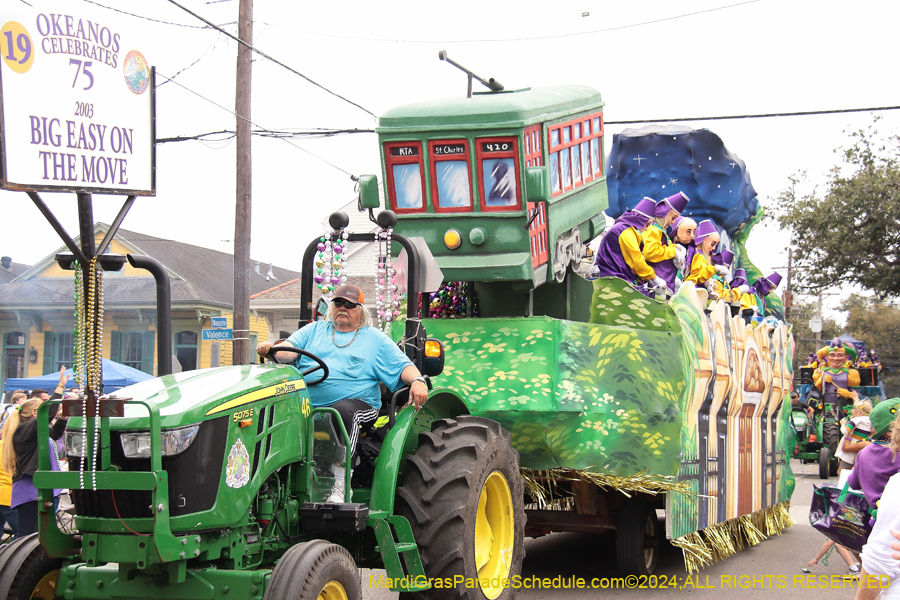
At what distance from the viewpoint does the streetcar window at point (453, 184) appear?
796 centimetres

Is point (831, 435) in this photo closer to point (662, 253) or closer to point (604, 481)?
point (662, 253)

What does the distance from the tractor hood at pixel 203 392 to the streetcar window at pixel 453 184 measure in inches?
127

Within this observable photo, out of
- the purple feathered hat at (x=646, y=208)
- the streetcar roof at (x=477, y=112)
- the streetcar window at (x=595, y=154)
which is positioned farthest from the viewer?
the purple feathered hat at (x=646, y=208)

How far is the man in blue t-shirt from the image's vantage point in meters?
5.46

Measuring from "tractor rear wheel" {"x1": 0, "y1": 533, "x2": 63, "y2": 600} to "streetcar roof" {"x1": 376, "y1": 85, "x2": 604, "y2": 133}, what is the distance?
452 cm

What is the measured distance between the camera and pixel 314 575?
4.30 m

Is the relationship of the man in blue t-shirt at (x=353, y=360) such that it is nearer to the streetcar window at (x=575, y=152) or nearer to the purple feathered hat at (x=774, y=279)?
the streetcar window at (x=575, y=152)

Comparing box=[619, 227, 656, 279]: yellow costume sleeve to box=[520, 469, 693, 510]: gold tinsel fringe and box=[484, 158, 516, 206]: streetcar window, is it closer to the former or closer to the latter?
box=[484, 158, 516, 206]: streetcar window

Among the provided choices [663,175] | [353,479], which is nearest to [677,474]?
[353,479]

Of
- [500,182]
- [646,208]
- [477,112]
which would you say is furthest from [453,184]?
[646,208]

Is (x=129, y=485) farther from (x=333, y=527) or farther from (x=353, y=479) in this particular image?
(x=353, y=479)

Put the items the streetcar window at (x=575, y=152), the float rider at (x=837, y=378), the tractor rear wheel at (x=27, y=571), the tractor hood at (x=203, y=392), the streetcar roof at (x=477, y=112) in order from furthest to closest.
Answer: the float rider at (x=837, y=378)
the streetcar window at (x=575, y=152)
the streetcar roof at (x=477, y=112)
the tractor rear wheel at (x=27, y=571)
the tractor hood at (x=203, y=392)

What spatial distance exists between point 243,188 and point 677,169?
6137mm

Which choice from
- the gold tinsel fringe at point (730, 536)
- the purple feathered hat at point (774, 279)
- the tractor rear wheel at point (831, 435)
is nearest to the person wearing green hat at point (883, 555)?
the gold tinsel fringe at point (730, 536)
